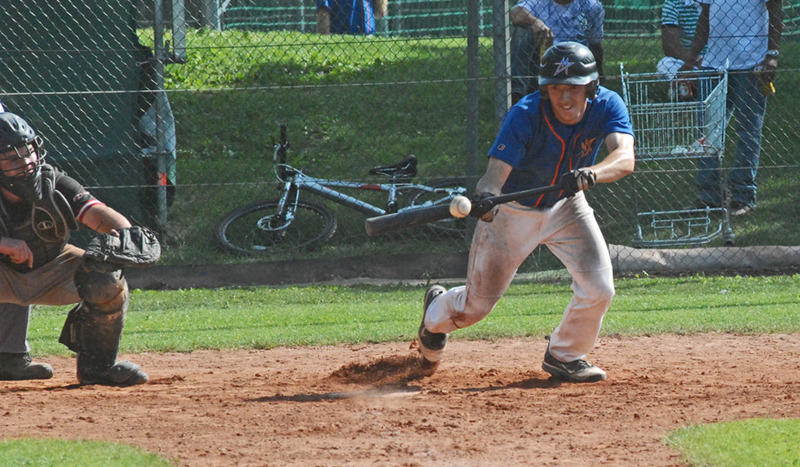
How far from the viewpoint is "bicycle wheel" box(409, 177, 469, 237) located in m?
10.5

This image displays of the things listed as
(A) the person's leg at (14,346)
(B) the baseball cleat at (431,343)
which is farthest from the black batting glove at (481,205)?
(A) the person's leg at (14,346)

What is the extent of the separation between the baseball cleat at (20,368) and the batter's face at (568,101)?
3.38 metres

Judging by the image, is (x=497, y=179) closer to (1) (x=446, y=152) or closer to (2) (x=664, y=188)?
(2) (x=664, y=188)

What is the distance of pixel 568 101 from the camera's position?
197 inches

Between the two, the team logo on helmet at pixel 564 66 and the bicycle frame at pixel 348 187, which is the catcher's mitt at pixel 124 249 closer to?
the team logo on helmet at pixel 564 66

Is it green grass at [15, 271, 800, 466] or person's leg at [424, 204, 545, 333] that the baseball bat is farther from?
green grass at [15, 271, 800, 466]

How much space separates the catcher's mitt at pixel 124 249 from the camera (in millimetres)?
5226

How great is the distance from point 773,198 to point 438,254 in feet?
14.5

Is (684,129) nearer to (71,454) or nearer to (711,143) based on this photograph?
(711,143)

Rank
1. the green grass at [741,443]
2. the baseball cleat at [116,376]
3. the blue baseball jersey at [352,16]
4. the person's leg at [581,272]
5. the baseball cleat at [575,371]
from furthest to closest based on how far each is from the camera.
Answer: the blue baseball jersey at [352,16], the baseball cleat at [116,376], the baseball cleat at [575,371], the person's leg at [581,272], the green grass at [741,443]

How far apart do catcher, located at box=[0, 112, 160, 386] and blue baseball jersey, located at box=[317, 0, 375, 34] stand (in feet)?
26.1

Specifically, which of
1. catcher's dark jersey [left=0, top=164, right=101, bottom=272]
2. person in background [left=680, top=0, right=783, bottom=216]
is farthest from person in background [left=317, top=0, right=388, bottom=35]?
catcher's dark jersey [left=0, top=164, right=101, bottom=272]

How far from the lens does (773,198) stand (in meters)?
11.5

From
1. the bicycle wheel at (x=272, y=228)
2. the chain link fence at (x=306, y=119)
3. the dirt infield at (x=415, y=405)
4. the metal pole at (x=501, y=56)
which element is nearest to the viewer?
the dirt infield at (x=415, y=405)
